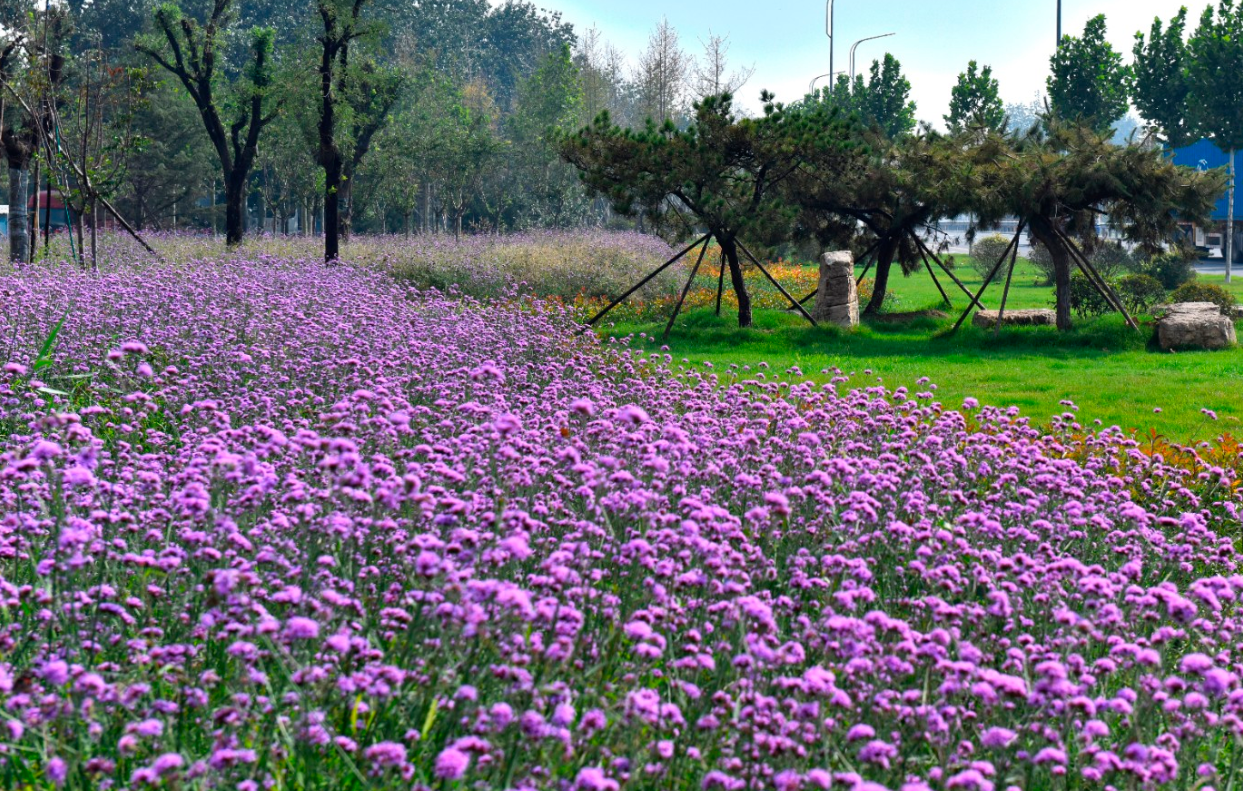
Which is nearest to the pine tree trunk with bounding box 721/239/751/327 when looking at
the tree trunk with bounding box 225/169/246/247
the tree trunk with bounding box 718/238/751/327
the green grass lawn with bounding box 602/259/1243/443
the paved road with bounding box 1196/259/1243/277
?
the tree trunk with bounding box 718/238/751/327

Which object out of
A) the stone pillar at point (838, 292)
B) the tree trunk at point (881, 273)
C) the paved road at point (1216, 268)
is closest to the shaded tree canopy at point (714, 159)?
the stone pillar at point (838, 292)

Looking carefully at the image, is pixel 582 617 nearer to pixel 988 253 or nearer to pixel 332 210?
pixel 332 210

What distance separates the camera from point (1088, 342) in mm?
16000

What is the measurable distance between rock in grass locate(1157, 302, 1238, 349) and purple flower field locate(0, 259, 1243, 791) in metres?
9.37

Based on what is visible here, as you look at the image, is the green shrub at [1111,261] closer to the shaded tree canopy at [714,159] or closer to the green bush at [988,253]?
the green bush at [988,253]

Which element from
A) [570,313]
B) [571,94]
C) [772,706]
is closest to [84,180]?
[570,313]

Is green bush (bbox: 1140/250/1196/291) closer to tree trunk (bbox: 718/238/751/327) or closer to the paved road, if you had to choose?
the paved road

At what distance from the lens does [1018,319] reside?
1717cm

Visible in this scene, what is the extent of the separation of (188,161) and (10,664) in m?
48.9

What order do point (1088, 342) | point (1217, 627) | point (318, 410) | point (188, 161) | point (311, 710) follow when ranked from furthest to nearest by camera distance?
point (188, 161) < point (1088, 342) < point (318, 410) < point (1217, 627) < point (311, 710)

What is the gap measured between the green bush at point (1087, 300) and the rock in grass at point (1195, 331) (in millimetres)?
3204

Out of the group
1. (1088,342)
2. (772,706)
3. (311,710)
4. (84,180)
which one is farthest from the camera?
(84,180)

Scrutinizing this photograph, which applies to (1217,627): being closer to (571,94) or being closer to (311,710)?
(311,710)

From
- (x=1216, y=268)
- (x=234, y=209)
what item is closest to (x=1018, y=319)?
(x=234, y=209)
